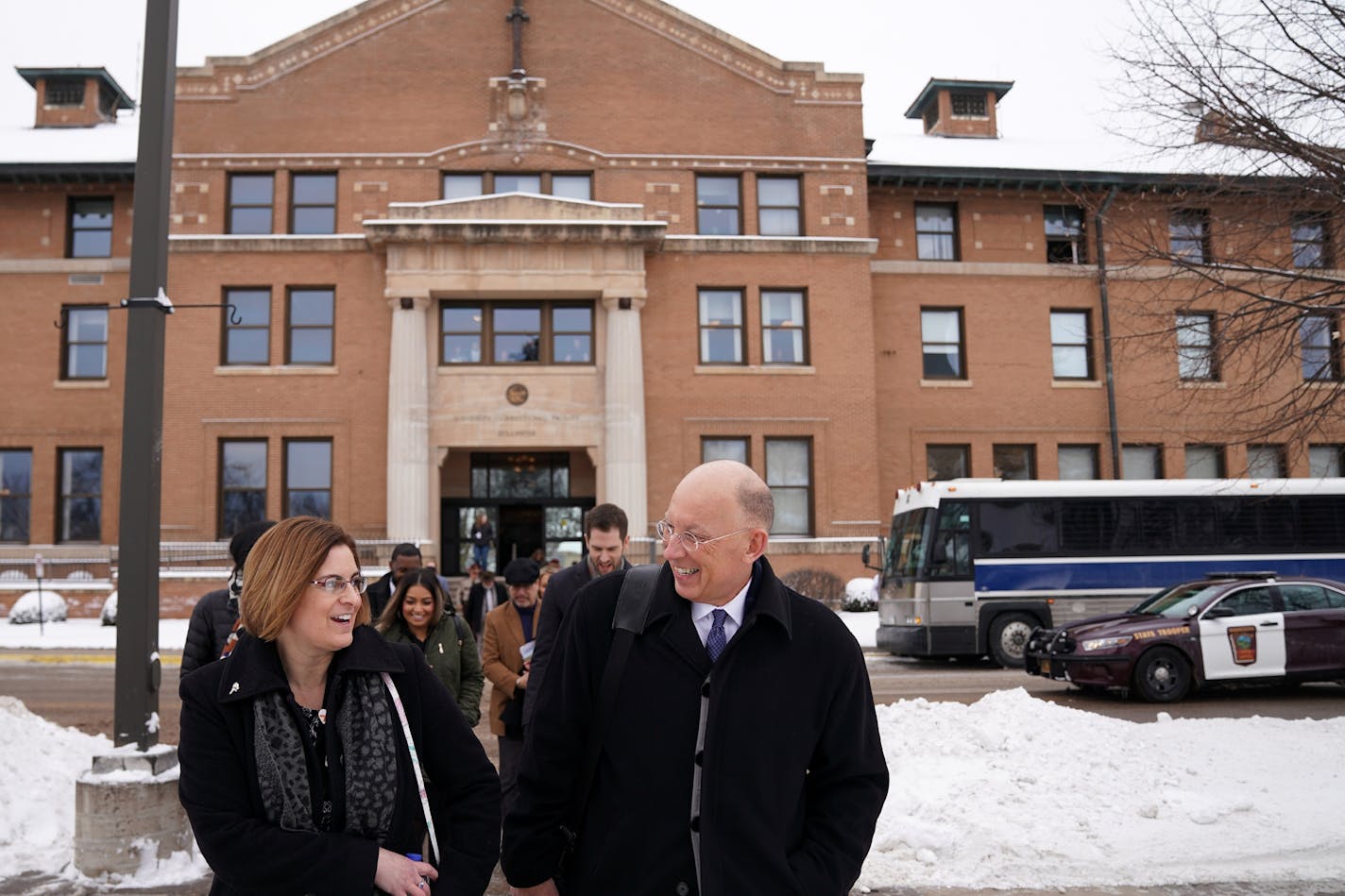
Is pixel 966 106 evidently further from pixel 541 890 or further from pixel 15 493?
pixel 541 890

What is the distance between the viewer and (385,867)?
3.14 m

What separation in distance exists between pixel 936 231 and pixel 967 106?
7633 millimetres

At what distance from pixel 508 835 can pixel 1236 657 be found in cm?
1431

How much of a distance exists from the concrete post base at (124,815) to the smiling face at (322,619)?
4.14 metres

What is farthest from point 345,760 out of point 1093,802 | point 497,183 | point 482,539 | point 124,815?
point 497,183

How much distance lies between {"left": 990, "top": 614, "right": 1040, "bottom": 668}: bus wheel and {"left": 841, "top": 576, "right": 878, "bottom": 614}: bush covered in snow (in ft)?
25.6

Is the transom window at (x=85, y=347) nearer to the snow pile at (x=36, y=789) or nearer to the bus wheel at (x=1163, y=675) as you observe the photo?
the snow pile at (x=36, y=789)

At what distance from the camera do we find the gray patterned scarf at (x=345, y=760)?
312 centimetres

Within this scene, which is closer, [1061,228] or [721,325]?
[721,325]

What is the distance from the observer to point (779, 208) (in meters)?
31.2

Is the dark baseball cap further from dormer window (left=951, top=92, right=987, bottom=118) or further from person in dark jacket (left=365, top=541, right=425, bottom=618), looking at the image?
dormer window (left=951, top=92, right=987, bottom=118)

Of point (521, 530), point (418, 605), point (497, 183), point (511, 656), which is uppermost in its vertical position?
point (497, 183)

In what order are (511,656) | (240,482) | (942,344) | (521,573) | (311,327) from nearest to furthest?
(511,656) < (521,573) < (240,482) < (311,327) < (942,344)

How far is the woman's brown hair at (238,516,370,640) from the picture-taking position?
3248mm
